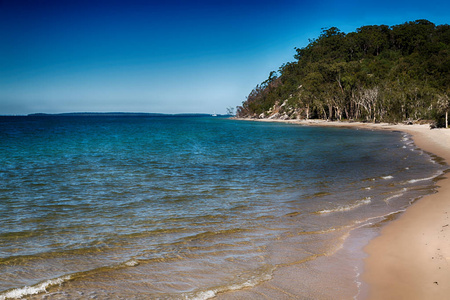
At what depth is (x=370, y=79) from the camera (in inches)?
3600

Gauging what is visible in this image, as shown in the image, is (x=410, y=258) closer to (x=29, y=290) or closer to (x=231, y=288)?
(x=231, y=288)

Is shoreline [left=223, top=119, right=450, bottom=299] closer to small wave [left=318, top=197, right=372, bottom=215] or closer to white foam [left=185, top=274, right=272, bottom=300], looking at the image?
white foam [left=185, top=274, right=272, bottom=300]

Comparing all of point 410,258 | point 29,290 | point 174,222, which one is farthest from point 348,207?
point 29,290

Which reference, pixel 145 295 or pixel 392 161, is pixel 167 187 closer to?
pixel 145 295

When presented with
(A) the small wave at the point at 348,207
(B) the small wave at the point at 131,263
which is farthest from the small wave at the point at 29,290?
(A) the small wave at the point at 348,207

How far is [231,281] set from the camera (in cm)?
564

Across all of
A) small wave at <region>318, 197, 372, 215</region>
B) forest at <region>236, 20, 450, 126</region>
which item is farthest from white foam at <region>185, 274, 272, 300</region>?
forest at <region>236, 20, 450, 126</region>

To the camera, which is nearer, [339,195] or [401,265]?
[401,265]

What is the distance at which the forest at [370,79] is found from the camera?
71.8 m

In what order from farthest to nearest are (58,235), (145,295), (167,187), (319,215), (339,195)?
1. (167,187)
2. (339,195)
3. (319,215)
4. (58,235)
5. (145,295)

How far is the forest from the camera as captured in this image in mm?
71750

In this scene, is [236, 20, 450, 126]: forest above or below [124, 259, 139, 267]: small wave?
above

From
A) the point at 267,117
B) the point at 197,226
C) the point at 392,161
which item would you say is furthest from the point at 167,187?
the point at 267,117

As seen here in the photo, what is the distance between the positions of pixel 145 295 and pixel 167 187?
9465 mm
